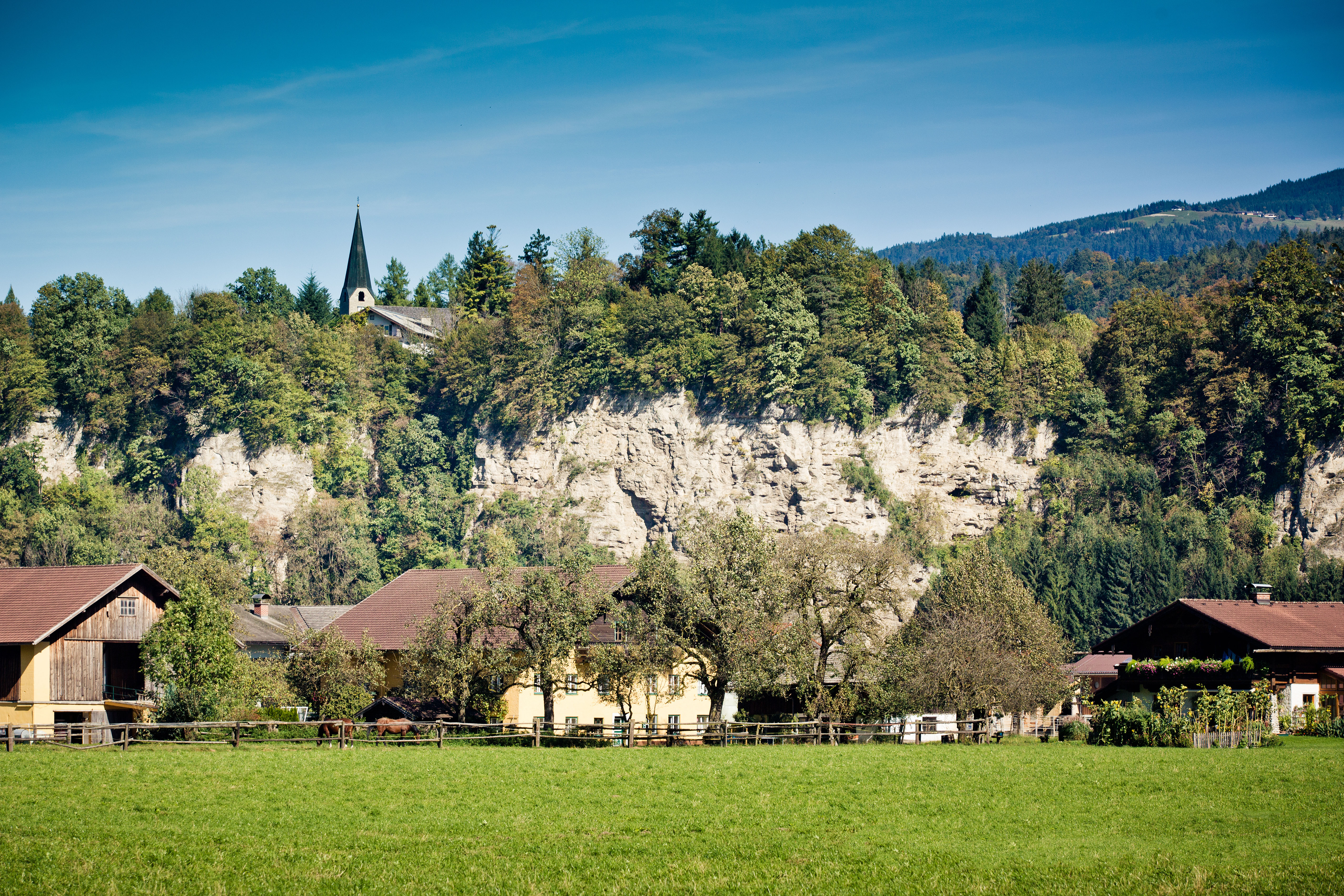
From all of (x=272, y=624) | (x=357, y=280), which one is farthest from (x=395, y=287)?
(x=272, y=624)

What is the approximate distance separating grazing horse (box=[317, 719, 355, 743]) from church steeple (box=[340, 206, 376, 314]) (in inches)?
3833

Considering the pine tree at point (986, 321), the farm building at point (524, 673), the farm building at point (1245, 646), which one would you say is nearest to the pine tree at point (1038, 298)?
the pine tree at point (986, 321)

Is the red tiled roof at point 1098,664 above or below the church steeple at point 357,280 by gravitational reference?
below

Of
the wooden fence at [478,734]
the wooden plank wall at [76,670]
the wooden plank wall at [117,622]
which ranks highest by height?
the wooden plank wall at [117,622]

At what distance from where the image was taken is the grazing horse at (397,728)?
114 feet

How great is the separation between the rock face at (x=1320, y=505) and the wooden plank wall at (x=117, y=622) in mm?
67187

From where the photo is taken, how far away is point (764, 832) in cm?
2081

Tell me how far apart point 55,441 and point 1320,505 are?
280 feet

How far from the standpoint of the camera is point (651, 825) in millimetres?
21188

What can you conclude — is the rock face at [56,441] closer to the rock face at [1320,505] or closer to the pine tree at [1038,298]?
the pine tree at [1038,298]

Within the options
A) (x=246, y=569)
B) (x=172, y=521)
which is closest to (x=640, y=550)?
(x=246, y=569)

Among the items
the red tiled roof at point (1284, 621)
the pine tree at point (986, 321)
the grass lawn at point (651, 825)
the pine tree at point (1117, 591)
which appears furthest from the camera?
the pine tree at point (986, 321)

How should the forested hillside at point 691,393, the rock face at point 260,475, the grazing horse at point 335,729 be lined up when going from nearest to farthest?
the grazing horse at point 335,729 → the forested hillside at point 691,393 → the rock face at point 260,475

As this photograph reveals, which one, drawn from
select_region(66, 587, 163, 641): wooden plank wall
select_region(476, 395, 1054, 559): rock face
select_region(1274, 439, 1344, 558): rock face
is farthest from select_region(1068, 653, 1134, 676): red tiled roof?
select_region(66, 587, 163, 641): wooden plank wall
